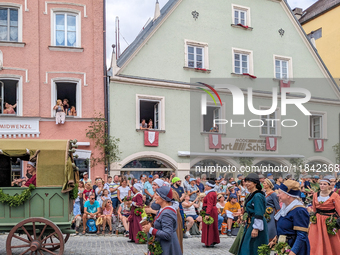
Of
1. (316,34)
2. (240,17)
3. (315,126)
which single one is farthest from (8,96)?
(316,34)

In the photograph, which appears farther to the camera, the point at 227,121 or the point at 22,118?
the point at 227,121

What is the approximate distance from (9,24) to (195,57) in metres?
9.13

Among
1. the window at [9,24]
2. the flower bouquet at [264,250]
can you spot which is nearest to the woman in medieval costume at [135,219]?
the flower bouquet at [264,250]

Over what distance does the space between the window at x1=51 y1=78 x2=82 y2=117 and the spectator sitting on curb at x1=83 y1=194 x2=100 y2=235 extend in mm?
6030

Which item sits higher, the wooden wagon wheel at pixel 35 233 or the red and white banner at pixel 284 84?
the red and white banner at pixel 284 84

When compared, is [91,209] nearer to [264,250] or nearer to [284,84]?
[264,250]

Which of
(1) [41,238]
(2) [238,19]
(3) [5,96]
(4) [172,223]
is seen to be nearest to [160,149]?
(3) [5,96]

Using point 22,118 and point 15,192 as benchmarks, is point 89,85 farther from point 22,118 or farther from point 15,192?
point 15,192

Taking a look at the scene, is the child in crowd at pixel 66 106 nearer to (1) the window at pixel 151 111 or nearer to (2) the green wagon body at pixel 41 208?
(1) the window at pixel 151 111

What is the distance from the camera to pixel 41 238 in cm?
910

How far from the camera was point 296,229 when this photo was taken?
19.5 ft

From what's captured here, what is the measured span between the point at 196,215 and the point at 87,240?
3869 mm

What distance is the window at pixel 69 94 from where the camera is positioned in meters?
18.9

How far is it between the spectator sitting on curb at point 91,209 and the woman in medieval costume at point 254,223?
303 inches
